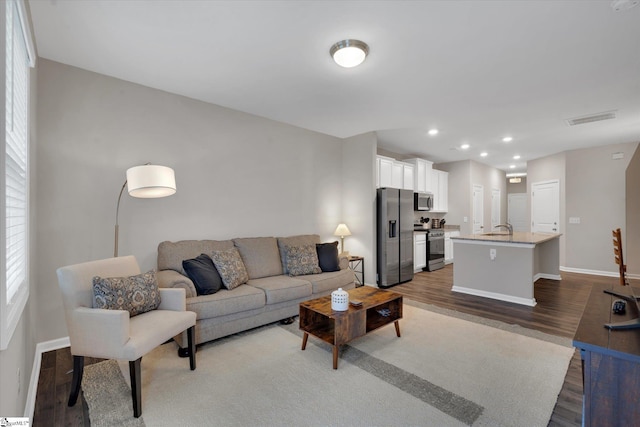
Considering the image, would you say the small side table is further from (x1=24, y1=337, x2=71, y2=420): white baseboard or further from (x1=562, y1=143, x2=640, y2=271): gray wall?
(x1=562, y1=143, x2=640, y2=271): gray wall

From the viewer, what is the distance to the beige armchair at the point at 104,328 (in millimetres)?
1795

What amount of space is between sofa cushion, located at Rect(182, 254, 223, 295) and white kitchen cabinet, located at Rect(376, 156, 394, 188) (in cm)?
336

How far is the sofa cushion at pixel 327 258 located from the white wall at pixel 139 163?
2.49 ft

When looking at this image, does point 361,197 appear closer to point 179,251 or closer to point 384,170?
point 384,170

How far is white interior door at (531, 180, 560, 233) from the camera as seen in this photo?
658 cm

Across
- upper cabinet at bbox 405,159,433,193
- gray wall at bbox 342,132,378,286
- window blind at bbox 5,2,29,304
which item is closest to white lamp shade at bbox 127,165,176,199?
window blind at bbox 5,2,29,304

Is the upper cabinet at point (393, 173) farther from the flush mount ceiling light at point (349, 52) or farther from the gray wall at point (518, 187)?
the gray wall at point (518, 187)

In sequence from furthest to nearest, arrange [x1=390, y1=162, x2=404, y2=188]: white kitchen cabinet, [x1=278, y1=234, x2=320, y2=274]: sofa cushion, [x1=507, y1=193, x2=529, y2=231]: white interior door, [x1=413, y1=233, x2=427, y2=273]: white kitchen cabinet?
[x1=507, y1=193, x2=529, y2=231]: white interior door → [x1=413, y1=233, x2=427, y2=273]: white kitchen cabinet → [x1=390, y1=162, x2=404, y2=188]: white kitchen cabinet → [x1=278, y1=234, x2=320, y2=274]: sofa cushion

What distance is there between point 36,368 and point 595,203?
8881 millimetres

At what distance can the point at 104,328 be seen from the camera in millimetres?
1814

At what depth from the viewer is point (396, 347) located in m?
2.67


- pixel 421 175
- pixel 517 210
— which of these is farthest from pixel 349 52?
pixel 517 210

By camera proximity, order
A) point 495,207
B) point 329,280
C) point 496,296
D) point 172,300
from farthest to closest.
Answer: point 495,207, point 496,296, point 329,280, point 172,300

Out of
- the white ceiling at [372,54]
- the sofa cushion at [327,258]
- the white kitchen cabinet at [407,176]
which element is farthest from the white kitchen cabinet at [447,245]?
the sofa cushion at [327,258]
